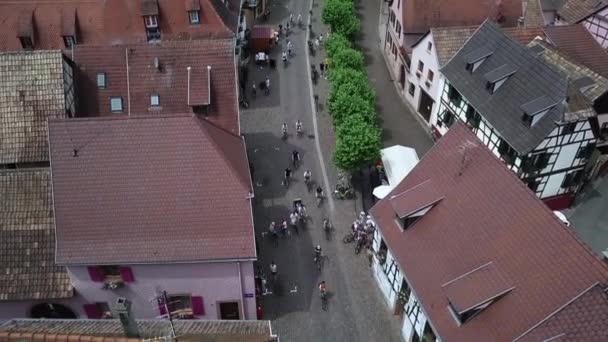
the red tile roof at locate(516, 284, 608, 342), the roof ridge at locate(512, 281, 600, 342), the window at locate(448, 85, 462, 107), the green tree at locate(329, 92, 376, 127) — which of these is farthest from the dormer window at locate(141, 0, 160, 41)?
the red tile roof at locate(516, 284, 608, 342)

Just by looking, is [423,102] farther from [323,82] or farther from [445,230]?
[445,230]

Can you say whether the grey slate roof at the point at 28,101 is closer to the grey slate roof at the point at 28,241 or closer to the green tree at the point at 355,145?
the grey slate roof at the point at 28,241

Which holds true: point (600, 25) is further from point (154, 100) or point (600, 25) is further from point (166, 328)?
point (166, 328)

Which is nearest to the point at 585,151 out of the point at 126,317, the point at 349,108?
the point at 349,108

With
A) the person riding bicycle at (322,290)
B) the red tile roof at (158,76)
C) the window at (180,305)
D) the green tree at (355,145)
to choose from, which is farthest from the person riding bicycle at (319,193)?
the window at (180,305)

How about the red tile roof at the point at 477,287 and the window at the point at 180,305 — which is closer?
the red tile roof at the point at 477,287

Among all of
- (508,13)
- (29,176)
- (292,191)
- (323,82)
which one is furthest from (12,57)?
(508,13)

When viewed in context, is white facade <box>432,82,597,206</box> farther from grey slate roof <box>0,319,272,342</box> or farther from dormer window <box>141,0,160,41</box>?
dormer window <box>141,0,160,41</box>
